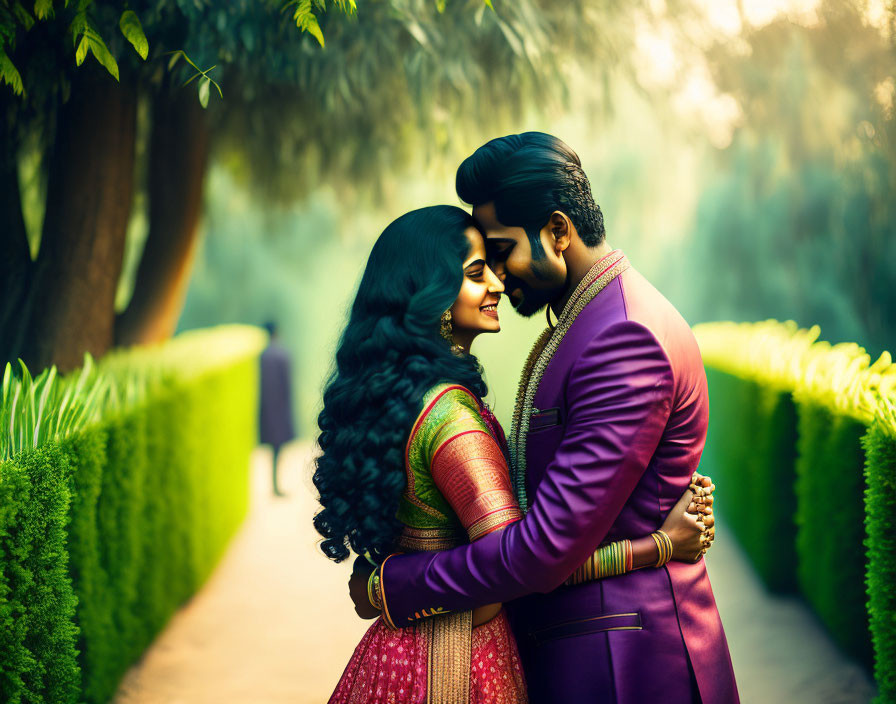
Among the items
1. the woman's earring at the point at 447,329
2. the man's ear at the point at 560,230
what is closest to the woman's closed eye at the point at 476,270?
the woman's earring at the point at 447,329

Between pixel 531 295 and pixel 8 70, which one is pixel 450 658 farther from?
pixel 8 70

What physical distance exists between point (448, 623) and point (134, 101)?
4480mm

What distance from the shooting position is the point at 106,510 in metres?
4.48

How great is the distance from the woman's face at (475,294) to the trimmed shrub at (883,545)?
2.00m

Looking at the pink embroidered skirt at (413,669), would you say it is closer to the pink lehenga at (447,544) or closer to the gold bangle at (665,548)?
the pink lehenga at (447,544)

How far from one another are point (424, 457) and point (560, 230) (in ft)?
2.58

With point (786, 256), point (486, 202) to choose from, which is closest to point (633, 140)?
point (786, 256)

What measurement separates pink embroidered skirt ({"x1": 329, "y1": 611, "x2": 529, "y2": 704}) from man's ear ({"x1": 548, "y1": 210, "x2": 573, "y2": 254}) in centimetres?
110

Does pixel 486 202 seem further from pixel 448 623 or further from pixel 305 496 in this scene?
pixel 305 496

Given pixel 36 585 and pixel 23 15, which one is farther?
pixel 23 15

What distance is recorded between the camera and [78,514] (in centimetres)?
395

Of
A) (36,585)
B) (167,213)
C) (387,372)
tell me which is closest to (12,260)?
(167,213)

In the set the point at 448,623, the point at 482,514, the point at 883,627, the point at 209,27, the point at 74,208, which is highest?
the point at 209,27

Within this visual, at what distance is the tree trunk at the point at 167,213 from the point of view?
22.6 ft
